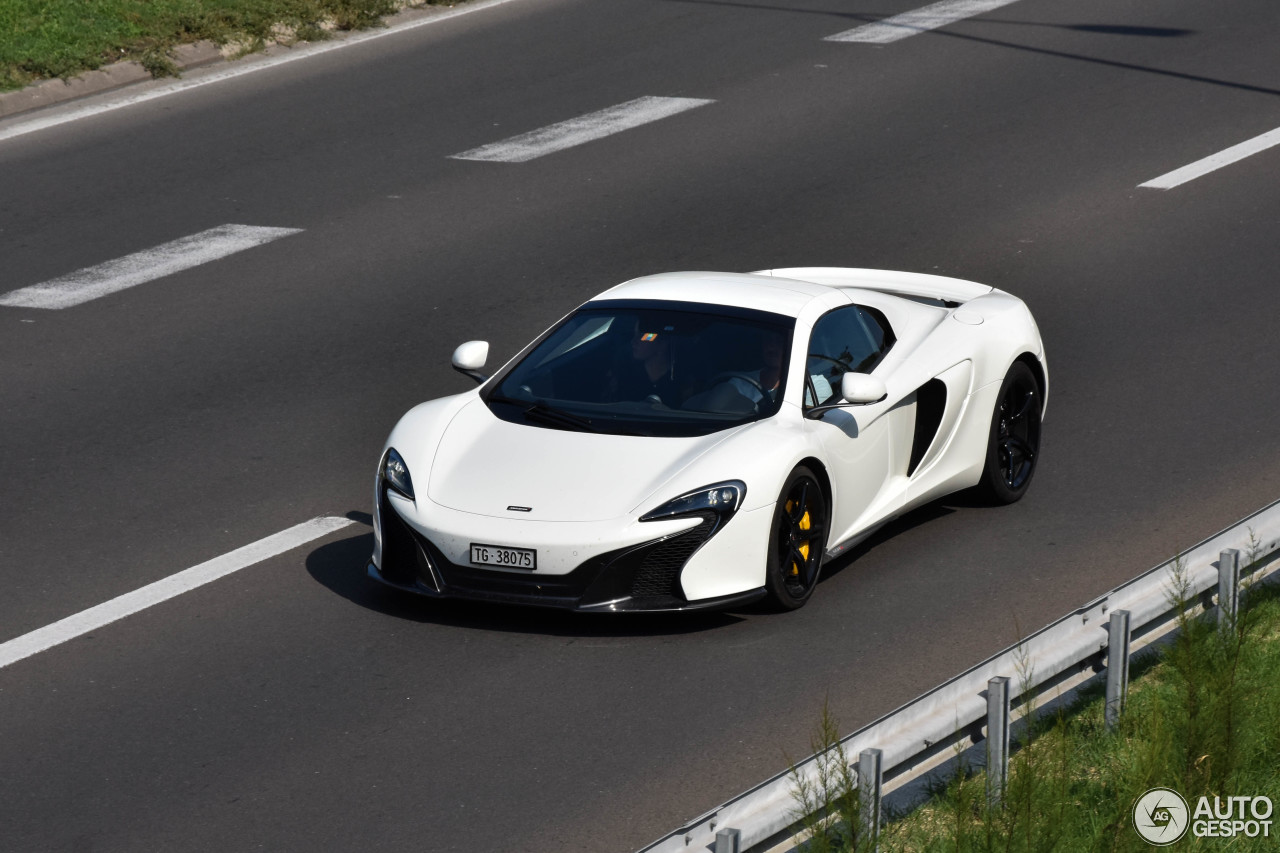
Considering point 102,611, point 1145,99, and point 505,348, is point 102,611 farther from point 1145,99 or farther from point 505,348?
point 1145,99

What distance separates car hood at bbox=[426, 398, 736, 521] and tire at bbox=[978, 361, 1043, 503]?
6.22 feet

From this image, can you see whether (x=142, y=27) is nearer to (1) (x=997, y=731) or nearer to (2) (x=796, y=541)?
(2) (x=796, y=541)

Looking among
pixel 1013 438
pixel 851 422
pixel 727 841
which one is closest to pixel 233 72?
pixel 1013 438

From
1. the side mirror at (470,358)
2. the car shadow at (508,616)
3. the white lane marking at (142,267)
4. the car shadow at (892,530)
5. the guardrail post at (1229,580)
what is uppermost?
the side mirror at (470,358)

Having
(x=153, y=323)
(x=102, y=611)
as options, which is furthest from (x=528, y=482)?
(x=153, y=323)

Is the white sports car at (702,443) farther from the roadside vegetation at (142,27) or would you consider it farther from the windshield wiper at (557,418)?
the roadside vegetation at (142,27)

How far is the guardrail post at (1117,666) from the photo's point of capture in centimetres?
652

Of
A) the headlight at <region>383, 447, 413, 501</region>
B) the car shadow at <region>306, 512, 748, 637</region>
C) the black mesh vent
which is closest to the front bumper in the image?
the black mesh vent

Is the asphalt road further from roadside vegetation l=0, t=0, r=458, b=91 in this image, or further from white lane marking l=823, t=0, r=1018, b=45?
roadside vegetation l=0, t=0, r=458, b=91

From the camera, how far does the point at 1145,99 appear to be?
18.5m

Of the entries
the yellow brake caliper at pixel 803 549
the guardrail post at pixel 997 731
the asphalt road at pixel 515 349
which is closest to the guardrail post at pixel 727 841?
the guardrail post at pixel 997 731

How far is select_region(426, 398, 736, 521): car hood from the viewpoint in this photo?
8109 mm

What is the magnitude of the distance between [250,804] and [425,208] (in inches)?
361

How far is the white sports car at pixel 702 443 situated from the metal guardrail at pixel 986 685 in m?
1.82
